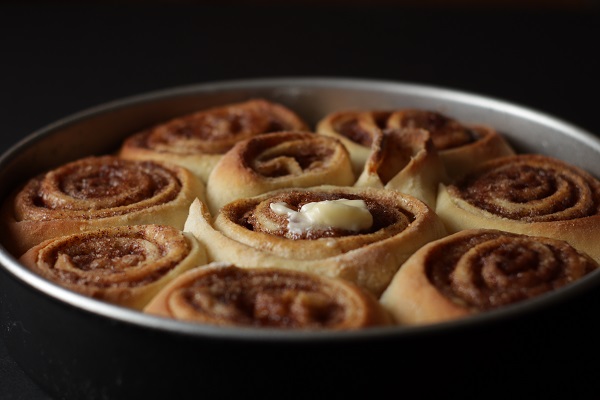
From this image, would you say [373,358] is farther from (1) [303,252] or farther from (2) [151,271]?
(2) [151,271]

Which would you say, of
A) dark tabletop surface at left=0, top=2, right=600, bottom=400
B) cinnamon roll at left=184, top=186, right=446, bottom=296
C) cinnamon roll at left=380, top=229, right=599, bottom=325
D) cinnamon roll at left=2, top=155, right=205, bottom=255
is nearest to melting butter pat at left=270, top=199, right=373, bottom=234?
cinnamon roll at left=184, top=186, right=446, bottom=296

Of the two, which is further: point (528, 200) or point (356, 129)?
point (356, 129)

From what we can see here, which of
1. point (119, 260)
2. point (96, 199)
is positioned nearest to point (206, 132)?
point (96, 199)

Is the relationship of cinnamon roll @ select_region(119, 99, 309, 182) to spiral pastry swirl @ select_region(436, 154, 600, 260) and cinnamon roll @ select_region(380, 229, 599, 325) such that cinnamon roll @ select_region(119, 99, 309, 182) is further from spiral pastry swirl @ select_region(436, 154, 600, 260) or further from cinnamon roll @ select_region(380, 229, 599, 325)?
cinnamon roll @ select_region(380, 229, 599, 325)

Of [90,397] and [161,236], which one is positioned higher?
[161,236]

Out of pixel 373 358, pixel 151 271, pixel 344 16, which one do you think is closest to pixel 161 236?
pixel 151 271

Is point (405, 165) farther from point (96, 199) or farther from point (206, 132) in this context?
point (96, 199)
